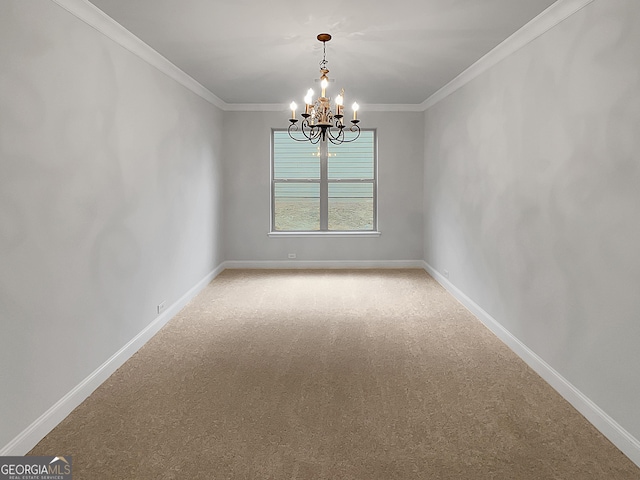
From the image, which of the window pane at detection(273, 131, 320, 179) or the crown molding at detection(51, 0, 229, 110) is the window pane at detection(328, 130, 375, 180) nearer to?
the window pane at detection(273, 131, 320, 179)

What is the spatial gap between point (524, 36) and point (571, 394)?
8.62 ft

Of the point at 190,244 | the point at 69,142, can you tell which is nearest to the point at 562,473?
the point at 69,142

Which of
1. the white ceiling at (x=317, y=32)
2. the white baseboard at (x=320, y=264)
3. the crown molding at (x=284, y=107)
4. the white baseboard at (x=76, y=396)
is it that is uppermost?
the crown molding at (x=284, y=107)

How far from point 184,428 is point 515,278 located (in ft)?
8.99

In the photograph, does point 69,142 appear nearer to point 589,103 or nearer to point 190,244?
point 190,244

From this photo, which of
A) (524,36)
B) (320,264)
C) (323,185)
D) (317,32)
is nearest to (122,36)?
(317,32)

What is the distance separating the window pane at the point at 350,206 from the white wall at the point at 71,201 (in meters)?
3.28

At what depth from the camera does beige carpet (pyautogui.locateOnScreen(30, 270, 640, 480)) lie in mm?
2123

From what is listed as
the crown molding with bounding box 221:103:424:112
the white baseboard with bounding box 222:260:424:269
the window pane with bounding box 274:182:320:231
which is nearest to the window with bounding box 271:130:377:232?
the window pane with bounding box 274:182:320:231

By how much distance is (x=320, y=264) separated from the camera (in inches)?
282

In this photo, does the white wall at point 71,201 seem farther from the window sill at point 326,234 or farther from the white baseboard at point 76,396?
the window sill at point 326,234

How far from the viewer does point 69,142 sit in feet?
8.77

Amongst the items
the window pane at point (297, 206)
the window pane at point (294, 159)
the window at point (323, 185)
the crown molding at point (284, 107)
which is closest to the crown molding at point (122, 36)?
the crown molding at point (284, 107)
